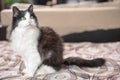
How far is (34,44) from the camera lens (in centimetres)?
132

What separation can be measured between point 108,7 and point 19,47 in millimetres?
1345

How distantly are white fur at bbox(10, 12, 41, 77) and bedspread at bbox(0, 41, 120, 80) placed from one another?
11cm

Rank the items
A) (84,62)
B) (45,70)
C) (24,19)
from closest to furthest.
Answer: (24,19) → (45,70) → (84,62)

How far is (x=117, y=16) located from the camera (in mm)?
2334

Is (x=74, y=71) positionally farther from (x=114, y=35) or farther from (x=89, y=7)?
(x=89, y=7)

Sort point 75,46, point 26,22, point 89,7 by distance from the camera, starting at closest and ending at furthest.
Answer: point 26,22 < point 75,46 < point 89,7

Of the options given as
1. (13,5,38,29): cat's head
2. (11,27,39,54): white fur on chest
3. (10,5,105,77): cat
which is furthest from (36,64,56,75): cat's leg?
(13,5,38,29): cat's head

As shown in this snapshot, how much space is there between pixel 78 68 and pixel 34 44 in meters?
0.37

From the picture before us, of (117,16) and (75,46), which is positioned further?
(117,16)

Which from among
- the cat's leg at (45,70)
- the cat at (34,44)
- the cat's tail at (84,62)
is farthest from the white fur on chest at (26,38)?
the cat's tail at (84,62)

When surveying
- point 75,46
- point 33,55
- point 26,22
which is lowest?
point 75,46

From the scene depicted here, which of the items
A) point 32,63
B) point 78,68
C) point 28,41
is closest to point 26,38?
point 28,41

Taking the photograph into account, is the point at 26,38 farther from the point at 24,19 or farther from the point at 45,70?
the point at 45,70

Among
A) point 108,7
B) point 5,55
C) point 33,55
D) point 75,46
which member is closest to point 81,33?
point 75,46
